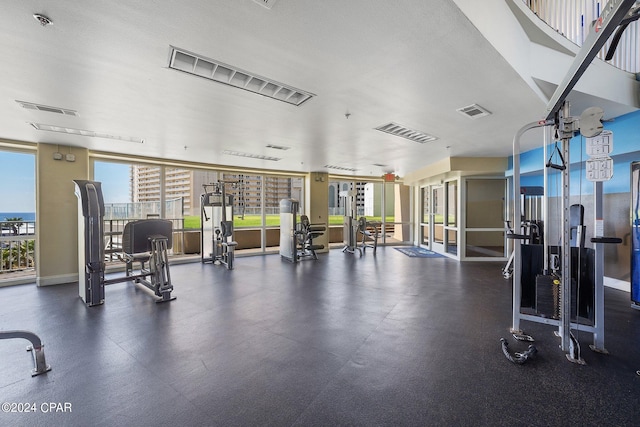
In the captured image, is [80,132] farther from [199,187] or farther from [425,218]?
[425,218]

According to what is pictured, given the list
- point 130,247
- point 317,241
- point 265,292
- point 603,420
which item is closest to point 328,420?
point 603,420

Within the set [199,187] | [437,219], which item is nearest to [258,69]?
[199,187]

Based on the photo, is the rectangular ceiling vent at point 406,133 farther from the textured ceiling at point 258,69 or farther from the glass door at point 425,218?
the glass door at point 425,218

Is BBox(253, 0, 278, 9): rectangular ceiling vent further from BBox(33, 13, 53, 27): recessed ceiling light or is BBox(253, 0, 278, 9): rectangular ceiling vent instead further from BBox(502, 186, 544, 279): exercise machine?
BBox(502, 186, 544, 279): exercise machine

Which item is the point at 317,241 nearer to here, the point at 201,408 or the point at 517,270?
the point at 517,270

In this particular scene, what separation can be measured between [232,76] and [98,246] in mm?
3451

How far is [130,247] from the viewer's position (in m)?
4.47

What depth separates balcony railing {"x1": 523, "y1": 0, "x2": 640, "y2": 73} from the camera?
3.75 meters

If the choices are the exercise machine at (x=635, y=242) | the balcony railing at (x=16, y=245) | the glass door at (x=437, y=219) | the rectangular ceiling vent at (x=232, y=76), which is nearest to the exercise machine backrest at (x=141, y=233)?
the balcony railing at (x=16, y=245)

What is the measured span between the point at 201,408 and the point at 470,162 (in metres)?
7.29

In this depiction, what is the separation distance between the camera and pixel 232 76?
2750mm

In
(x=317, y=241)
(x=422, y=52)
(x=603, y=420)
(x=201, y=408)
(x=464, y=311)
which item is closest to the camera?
(x=603, y=420)

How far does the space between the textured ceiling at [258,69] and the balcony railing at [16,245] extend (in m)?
1.83

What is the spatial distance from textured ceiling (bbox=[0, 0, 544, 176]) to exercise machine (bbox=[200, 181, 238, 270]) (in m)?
2.25
